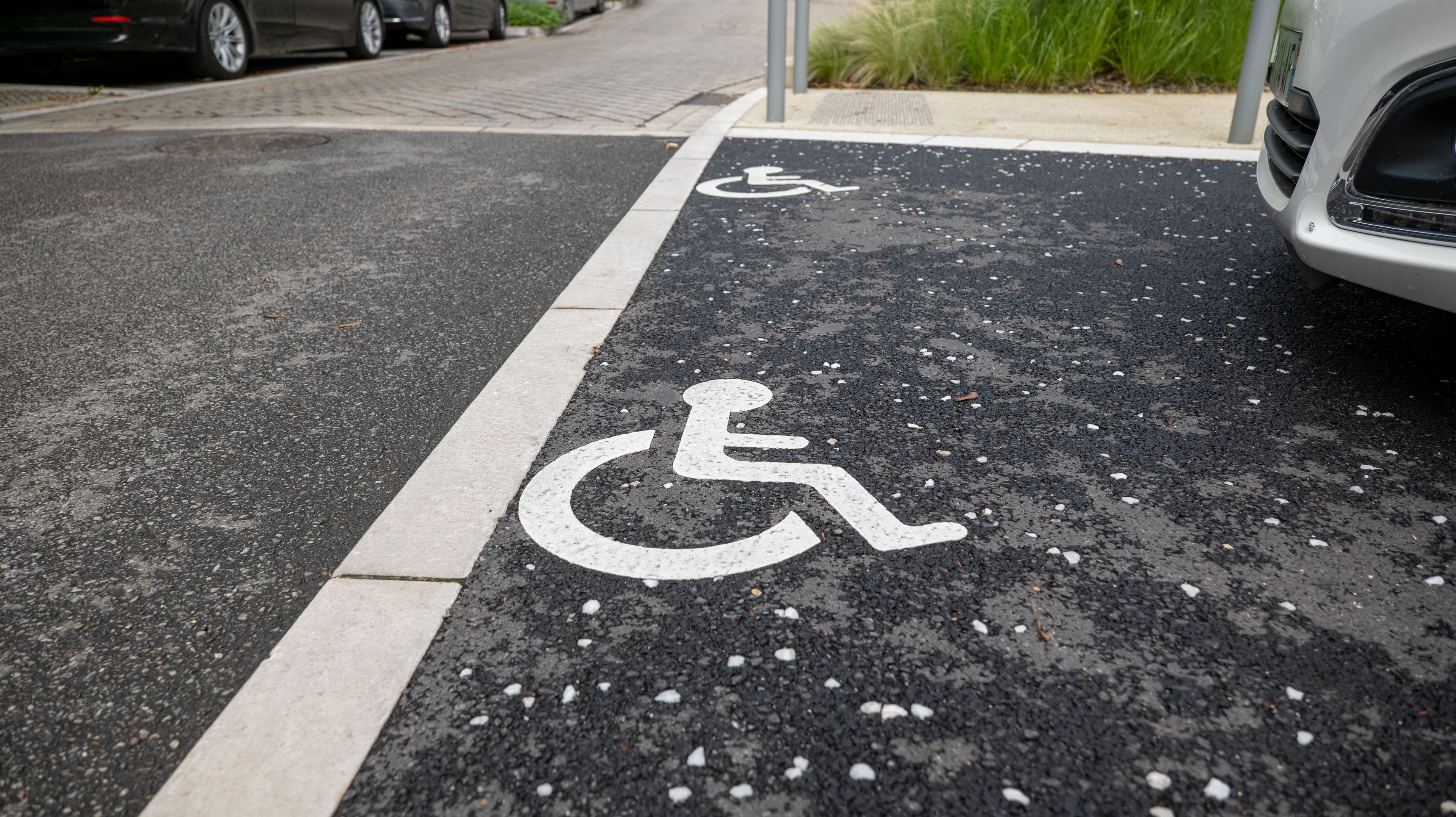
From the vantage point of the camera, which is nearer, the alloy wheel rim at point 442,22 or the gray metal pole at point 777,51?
the gray metal pole at point 777,51

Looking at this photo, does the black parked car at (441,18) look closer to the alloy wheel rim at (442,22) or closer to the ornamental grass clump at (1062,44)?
the alloy wheel rim at (442,22)

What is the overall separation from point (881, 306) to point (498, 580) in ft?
6.87

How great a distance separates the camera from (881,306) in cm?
368

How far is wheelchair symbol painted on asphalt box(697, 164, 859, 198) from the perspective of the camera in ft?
18.0

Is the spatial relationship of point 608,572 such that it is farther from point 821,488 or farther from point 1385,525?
point 1385,525

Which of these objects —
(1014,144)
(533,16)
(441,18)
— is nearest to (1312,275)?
(1014,144)

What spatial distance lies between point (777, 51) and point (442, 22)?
9645 millimetres

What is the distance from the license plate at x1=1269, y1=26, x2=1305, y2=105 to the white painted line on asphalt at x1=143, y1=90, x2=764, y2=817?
2541 mm

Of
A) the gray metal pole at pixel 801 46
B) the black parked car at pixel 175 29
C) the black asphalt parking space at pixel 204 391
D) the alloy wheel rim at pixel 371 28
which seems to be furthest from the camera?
the alloy wheel rim at pixel 371 28

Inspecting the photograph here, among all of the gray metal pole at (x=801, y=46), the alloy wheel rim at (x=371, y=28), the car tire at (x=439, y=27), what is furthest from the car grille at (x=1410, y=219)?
the car tire at (x=439, y=27)

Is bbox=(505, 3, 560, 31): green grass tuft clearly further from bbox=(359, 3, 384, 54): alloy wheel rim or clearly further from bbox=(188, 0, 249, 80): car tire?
bbox=(188, 0, 249, 80): car tire

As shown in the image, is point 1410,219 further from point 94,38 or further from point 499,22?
point 499,22

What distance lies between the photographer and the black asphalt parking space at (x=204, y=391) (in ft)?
5.81

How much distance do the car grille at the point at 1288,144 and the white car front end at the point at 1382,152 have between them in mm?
100
